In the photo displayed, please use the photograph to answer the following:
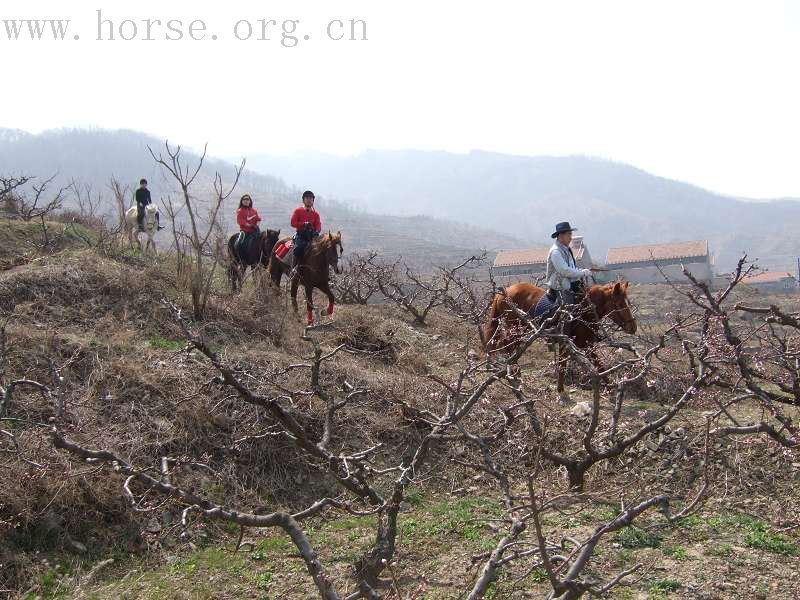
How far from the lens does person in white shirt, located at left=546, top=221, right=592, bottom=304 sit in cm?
820

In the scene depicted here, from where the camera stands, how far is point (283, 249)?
12.3 metres

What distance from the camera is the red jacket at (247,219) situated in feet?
42.6

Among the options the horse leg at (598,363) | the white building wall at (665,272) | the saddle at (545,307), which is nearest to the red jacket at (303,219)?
the saddle at (545,307)

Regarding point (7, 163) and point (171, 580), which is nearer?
point (171, 580)

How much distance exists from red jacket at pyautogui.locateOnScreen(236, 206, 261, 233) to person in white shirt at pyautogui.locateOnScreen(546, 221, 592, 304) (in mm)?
6876

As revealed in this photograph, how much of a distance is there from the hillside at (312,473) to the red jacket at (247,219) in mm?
3618

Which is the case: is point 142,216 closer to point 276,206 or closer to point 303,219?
point 303,219

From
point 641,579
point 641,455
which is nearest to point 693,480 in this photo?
point 641,455

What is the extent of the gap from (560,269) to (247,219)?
281 inches

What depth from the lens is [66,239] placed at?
42.1 feet

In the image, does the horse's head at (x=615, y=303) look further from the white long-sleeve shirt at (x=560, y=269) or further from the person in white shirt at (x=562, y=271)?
the white long-sleeve shirt at (x=560, y=269)

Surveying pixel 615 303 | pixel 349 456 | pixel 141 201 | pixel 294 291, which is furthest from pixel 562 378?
pixel 141 201

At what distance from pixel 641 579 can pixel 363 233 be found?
130260 millimetres

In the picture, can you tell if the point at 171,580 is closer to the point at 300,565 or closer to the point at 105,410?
the point at 300,565
